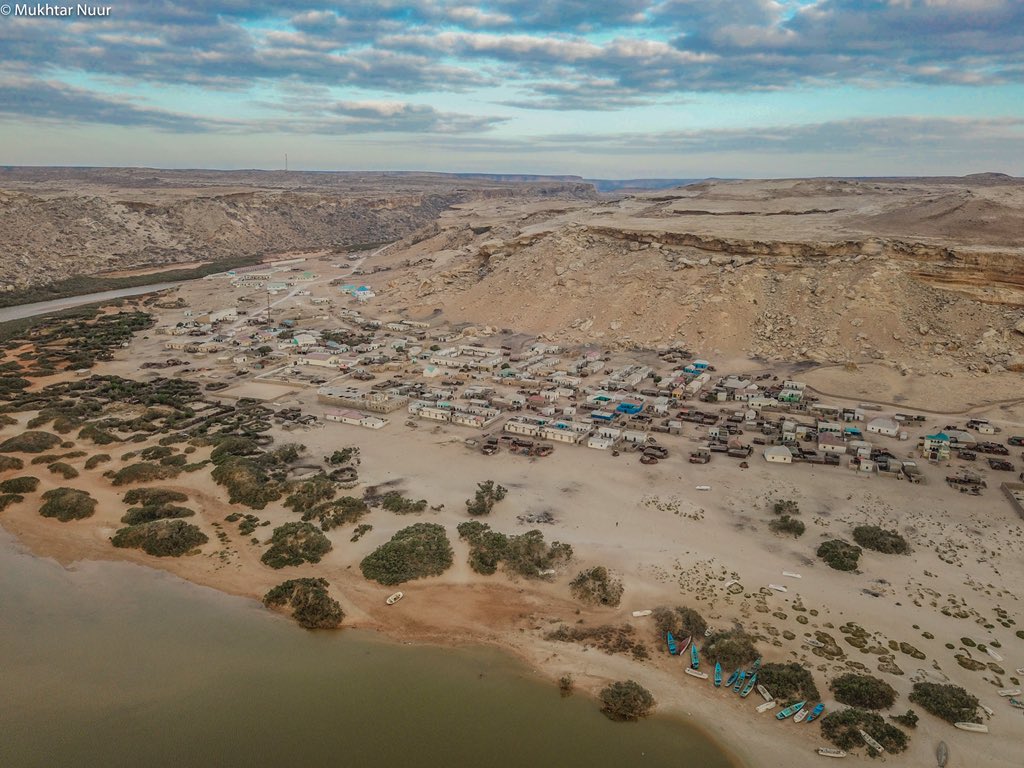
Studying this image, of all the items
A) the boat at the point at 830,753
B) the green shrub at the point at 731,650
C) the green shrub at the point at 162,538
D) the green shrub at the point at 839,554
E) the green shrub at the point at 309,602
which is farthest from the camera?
the green shrub at the point at 162,538

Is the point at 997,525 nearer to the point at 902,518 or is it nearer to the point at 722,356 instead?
the point at 902,518

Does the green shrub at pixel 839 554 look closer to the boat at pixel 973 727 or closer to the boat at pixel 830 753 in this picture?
the boat at pixel 973 727

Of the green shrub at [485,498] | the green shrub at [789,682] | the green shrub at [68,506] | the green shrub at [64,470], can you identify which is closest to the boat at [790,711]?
the green shrub at [789,682]

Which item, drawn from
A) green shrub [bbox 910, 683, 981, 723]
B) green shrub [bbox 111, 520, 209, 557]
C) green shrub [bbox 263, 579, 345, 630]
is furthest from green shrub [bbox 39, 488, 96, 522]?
green shrub [bbox 910, 683, 981, 723]

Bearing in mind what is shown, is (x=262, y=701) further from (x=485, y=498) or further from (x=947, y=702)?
(x=947, y=702)

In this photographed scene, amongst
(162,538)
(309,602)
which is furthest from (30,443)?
(309,602)

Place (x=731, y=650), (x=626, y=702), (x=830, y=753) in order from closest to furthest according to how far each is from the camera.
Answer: (x=830, y=753)
(x=626, y=702)
(x=731, y=650)
